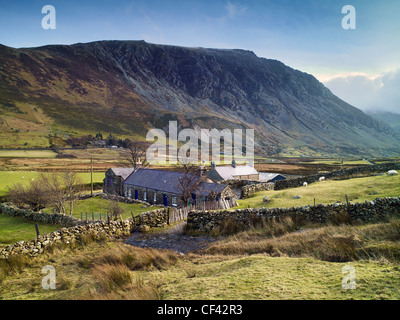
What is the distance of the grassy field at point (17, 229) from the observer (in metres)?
20.3

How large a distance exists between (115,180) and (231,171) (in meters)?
25.7

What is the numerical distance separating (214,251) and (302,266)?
5391 millimetres

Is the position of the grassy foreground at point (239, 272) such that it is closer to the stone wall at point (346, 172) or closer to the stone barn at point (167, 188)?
the stone barn at point (167, 188)

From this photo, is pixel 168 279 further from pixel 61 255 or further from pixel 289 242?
pixel 61 255

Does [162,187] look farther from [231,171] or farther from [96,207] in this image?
[231,171]

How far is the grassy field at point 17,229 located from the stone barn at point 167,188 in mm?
17310

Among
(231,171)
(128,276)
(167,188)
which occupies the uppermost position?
(231,171)

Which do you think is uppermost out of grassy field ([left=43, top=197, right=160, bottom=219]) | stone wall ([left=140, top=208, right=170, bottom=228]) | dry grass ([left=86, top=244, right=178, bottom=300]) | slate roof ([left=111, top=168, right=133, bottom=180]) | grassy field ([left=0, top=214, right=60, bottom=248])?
slate roof ([left=111, top=168, right=133, bottom=180])

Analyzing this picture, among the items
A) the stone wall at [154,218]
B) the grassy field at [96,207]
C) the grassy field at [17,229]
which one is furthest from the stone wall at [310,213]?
the grassy field at [96,207]

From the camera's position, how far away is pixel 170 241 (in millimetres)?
17391

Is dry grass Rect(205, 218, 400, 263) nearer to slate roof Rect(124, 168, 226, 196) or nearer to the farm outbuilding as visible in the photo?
slate roof Rect(124, 168, 226, 196)

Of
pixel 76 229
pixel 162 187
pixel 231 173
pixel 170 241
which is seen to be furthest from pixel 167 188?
pixel 76 229

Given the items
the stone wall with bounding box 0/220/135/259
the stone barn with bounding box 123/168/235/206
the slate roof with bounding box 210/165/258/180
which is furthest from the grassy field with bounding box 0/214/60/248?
the slate roof with bounding box 210/165/258/180

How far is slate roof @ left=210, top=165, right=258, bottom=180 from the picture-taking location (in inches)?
2288
